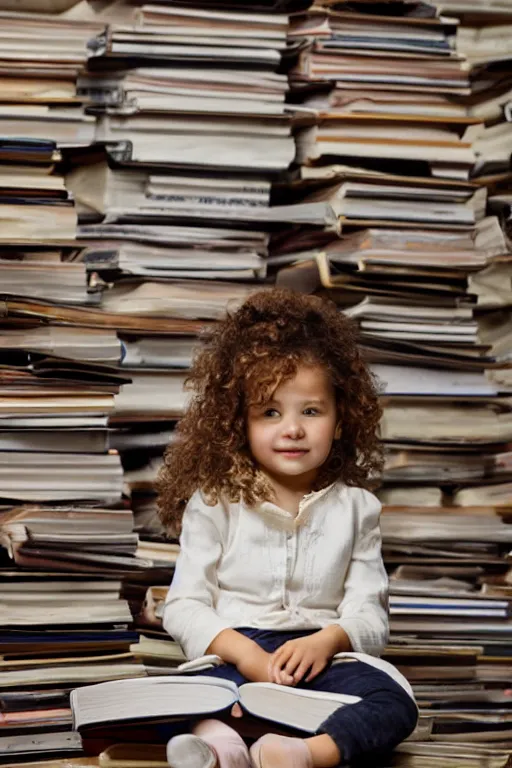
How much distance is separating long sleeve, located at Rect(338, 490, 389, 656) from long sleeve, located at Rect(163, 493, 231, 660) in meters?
0.17

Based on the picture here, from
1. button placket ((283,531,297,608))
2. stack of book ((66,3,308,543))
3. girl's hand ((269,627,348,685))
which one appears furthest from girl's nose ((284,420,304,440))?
stack of book ((66,3,308,543))

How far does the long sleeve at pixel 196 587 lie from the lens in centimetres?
140

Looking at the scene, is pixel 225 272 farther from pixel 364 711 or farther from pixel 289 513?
pixel 364 711

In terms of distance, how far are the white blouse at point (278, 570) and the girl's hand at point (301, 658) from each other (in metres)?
0.07

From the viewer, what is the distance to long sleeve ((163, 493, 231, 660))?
1396 mm

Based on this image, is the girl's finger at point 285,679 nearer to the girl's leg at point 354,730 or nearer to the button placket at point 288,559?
the girl's leg at point 354,730

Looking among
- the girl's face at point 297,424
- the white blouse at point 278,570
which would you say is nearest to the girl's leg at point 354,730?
the white blouse at point 278,570

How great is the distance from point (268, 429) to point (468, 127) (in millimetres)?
821

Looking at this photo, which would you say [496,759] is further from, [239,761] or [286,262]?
[286,262]

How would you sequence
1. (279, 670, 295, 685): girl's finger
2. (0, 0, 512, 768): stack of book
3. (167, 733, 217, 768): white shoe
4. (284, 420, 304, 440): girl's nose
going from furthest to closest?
(0, 0, 512, 768): stack of book < (284, 420, 304, 440): girl's nose < (279, 670, 295, 685): girl's finger < (167, 733, 217, 768): white shoe

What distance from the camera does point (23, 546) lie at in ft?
5.70

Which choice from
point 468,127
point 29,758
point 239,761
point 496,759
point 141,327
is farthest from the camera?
point 468,127

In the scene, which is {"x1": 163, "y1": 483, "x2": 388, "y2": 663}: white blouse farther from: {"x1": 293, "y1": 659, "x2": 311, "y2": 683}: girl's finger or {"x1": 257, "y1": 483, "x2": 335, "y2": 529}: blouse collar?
{"x1": 293, "y1": 659, "x2": 311, "y2": 683}: girl's finger

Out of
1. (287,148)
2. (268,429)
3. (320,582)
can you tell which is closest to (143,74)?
(287,148)
